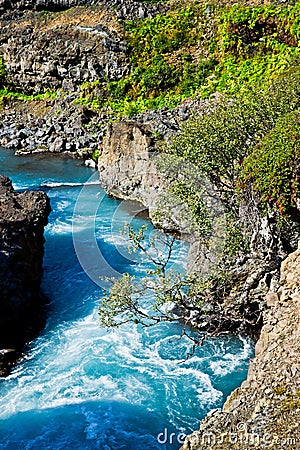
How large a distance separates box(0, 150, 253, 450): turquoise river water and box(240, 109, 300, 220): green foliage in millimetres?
4638

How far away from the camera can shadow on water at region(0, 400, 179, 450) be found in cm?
1287

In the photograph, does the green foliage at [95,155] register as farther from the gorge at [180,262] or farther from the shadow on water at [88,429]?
the shadow on water at [88,429]

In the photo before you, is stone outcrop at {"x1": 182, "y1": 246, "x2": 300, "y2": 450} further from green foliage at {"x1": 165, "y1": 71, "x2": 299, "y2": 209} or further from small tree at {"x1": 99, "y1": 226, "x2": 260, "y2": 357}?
green foliage at {"x1": 165, "y1": 71, "x2": 299, "y2": 209}

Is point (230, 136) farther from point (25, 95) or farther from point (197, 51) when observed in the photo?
point (25, 95)

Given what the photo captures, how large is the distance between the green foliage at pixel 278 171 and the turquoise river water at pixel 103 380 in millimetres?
4638

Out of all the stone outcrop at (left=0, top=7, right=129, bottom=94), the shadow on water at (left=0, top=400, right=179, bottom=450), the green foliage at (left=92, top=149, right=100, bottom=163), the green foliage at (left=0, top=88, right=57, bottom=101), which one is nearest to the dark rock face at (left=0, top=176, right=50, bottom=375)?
the shadow on water at (left=0, top=400, right=179, bottom=450)

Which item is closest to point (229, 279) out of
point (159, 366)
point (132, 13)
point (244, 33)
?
point (159, 366)

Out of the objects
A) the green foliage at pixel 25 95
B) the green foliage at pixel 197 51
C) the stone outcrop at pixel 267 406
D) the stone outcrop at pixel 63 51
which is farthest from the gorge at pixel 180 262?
the green foliage at pixel 25 95

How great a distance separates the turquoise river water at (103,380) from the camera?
1316 centimetres

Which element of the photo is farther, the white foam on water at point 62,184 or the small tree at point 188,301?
the white foam on water at point 62,184

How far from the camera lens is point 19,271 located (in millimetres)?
16875

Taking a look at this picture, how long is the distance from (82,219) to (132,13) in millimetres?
25254

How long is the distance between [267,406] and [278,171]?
786 centimetres

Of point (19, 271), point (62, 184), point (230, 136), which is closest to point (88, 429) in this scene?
point (19, 271)
